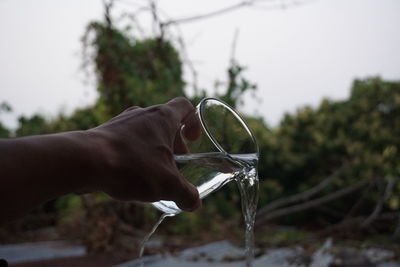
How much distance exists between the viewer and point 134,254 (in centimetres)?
267

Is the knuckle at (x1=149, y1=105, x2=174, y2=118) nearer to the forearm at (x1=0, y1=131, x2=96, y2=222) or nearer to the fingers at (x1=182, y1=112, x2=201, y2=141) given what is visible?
the fingers at (x1=182, y1=112, x2=201, y2=141)

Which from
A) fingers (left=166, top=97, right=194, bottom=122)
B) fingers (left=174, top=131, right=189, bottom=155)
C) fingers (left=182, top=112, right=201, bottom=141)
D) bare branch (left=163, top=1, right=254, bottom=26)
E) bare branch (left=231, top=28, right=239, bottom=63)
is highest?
bare branch (left=163, top=1, right=254, bottom=26)

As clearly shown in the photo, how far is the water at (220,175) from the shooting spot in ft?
3.19

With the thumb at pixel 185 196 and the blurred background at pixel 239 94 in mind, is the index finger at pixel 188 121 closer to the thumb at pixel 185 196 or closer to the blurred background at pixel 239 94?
the thumb at pixel 185 196

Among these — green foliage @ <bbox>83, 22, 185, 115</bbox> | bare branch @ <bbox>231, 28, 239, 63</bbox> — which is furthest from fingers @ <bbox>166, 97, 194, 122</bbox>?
green foliage @ <bbox>83, 22, 185, 115</bbox>

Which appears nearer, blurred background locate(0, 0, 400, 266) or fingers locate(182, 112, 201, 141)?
fingers locate(182, 112, 201, 141)

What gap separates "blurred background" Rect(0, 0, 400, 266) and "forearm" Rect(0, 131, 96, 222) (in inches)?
71.5

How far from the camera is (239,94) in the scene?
10.3 feet

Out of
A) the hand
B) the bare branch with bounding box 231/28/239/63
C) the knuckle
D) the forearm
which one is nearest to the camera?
the forearm

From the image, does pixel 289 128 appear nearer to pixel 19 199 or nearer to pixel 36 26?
pixel 36 26

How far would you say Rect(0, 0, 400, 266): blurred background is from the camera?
318 centimetres

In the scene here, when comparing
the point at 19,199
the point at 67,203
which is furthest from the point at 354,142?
the point at 19,199

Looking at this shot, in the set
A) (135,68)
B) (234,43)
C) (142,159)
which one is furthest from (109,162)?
(135,68)

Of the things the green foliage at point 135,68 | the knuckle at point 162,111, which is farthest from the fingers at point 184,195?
the green foliage at point 135,68
